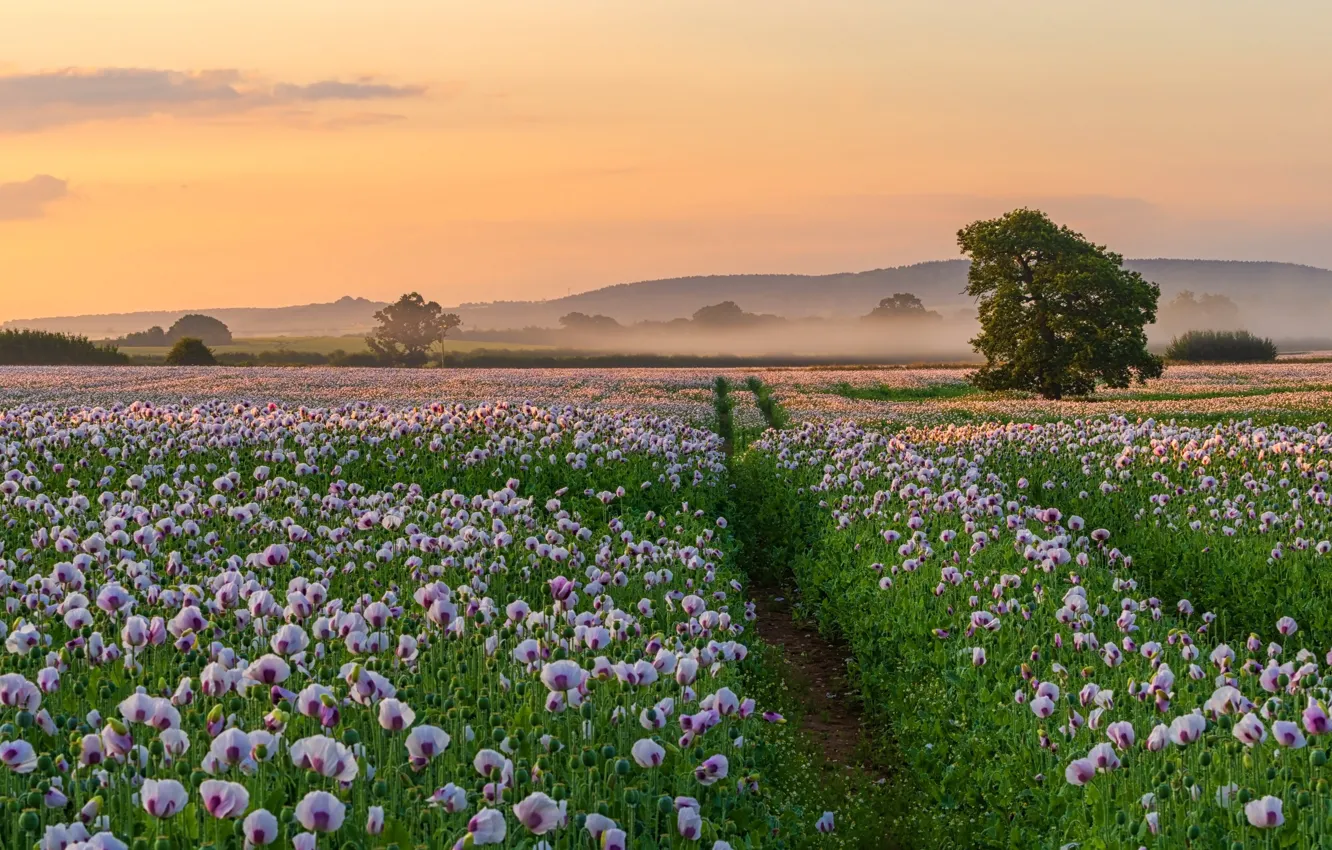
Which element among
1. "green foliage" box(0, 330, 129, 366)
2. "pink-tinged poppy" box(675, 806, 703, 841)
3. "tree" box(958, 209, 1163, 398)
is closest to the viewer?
"pink-tinged poppy" box(675, 806, 703, 841)

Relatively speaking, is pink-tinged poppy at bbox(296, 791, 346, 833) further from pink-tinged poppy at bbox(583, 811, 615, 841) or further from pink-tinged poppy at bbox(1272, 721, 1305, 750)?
pink-tinged poppy at bbox(1272, 721, 1305, 750)

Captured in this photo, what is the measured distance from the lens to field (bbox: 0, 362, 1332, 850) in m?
5.08

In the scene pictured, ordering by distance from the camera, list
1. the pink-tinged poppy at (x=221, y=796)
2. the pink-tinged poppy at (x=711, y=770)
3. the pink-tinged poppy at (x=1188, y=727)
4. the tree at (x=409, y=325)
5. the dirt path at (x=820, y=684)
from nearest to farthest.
→ the pink-tinged poppy at (x=221, y=796) → the pink-tinged poppy at (x=711, y=770) → the pink-tinged poppy at (x=1188, y=727) → the dirt path at (x=820, y=684) → the tree at (x=409, y=325)

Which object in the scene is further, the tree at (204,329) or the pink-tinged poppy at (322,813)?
the tree at (204,329)

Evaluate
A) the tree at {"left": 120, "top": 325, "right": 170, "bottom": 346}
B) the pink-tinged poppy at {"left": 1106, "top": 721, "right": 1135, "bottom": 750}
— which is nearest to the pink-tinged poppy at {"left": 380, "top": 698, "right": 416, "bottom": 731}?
the pink-tinged poppy at {"left": 1106, "top": 721, "right": 1135, "bottom": 750}

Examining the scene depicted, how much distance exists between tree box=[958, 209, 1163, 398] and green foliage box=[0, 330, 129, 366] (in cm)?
5650

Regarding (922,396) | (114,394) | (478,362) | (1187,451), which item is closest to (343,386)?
(114,394)

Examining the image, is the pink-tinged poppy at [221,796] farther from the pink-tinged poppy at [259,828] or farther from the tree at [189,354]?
the tree at [189,354]

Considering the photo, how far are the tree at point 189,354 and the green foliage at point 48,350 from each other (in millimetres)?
4903

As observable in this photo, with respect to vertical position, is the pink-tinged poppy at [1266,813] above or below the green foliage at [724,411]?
below

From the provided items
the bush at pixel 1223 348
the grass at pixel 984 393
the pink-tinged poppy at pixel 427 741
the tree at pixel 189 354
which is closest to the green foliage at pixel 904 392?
the grass at pixel 984 393

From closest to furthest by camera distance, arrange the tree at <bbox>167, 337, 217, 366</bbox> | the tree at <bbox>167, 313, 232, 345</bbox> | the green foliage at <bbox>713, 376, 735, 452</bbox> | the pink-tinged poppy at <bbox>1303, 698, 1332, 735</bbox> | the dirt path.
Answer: the pink-tinged poppy at <bbox>1303, 698, 1332, 735</bbox>, the dirt path, the green foliage at <bbox>713, 376, 735, 452</bbox>, the tree at <bbox>167, 337, 217, 366</bbox>, the tree at <bbox>167, 313, 232, 345</bbox>

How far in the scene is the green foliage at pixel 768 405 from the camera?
3164 centimetres

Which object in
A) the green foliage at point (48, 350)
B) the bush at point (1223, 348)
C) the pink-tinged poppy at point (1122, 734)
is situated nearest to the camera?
the pink-tinged poppy at point (1122, 734)
